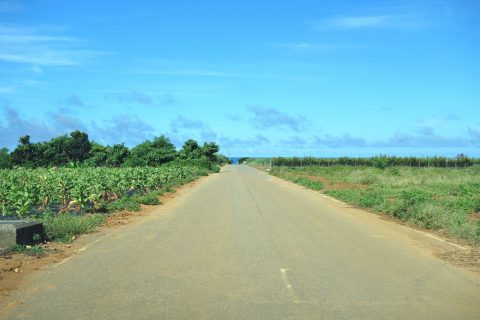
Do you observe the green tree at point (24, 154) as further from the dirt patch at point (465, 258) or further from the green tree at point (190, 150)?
the dirt patch at point (465, 258)

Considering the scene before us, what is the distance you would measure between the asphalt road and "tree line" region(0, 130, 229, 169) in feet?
167

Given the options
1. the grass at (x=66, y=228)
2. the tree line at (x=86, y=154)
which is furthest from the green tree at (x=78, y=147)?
the grass at (x=66, y=228)

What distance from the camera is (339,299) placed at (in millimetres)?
6816

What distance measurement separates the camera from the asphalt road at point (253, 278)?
6316 mm

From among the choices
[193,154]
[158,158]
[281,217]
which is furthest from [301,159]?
[281,217]

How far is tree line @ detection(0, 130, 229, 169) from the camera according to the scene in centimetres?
6028

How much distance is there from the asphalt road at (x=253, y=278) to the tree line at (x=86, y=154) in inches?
2006

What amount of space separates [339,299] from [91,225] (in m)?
9.03

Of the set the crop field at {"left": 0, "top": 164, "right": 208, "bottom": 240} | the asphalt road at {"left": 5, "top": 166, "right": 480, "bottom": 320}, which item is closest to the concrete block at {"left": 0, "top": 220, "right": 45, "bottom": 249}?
the crop field at {"left": 0, "top": 164, "right": 208, "bottom": 240}

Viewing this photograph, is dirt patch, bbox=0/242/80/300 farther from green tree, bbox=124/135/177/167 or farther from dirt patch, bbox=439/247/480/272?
green tree, bbox=124/135/177/167

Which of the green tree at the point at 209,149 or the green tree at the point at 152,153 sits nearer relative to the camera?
the green tree at the point at 152,153

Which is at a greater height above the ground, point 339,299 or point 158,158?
point 158,158

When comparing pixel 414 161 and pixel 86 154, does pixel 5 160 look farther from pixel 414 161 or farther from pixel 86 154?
pixel 414 161

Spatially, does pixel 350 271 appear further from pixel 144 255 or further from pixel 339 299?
pixel 144 255
